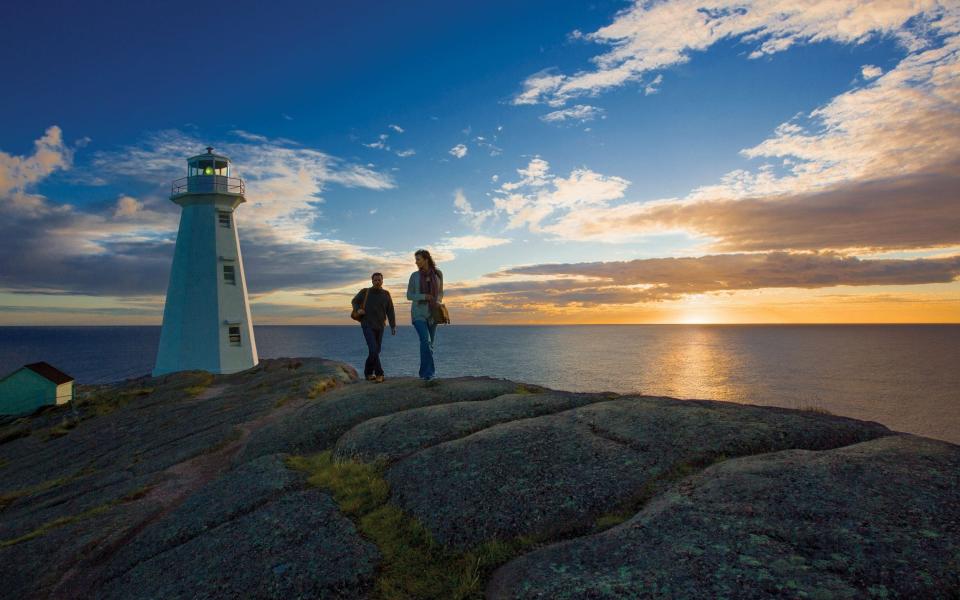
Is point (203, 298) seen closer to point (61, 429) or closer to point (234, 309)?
point (234, 309)

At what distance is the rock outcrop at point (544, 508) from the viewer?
482 cm

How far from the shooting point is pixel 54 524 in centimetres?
1005

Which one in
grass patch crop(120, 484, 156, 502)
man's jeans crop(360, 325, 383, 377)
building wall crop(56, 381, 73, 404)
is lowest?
building wall crop(56, 381, 73, 404)

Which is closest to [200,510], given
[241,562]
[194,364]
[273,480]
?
[273,480]

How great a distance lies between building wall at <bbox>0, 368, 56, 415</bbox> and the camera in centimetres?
3938

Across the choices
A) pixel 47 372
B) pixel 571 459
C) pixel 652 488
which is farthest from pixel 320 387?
pixel 47 372

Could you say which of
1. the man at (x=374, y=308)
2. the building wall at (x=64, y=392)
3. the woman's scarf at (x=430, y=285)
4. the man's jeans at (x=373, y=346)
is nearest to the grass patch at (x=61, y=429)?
the man's jeans at (x=373, y=346)

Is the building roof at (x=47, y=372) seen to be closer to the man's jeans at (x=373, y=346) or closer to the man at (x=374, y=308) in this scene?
the man's jeans at (x=373, y=346)

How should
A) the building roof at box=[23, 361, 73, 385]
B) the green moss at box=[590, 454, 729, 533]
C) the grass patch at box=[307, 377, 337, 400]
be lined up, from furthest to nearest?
the building roof at box=[23, 361, 73, 385], the grass patch at box=[307, 377, 337, 400], the green moss at box=[590, 454, 729, 533]

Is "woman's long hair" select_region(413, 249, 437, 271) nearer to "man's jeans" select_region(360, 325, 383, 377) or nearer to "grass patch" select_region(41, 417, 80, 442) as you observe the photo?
"man's jeans" select_region(360, 325, 383, 377)

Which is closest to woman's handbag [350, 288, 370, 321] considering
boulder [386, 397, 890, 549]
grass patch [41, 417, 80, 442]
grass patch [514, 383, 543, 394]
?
grass patch [514, 383, 543, 394]

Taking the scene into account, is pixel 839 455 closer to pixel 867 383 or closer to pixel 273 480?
pixel 273 480

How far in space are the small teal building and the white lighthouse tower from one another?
14387 mm

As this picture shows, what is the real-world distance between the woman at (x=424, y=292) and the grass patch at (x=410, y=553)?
579 cm
